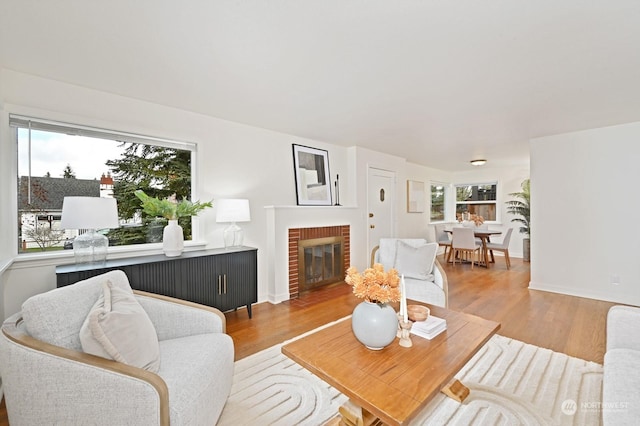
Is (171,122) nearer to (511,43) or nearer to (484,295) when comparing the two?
(511,43)

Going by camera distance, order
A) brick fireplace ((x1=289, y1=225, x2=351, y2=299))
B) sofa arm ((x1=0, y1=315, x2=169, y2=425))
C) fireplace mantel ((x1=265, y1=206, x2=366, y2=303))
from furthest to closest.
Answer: brick fireplace ((x1=289, y1=225, x2=351, y2=299)) < fireplace mantel ((x1=265, y1=206, x2=366, y2=303)) < sofa arm ((x1=0, y1=315, x2=169, y2=425))

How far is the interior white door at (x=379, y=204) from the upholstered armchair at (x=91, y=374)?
4032 mm

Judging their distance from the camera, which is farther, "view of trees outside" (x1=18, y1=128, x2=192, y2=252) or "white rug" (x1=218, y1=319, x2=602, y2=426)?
"view of trees outside" (x1=18, y1=128, x2=192, y2=252)

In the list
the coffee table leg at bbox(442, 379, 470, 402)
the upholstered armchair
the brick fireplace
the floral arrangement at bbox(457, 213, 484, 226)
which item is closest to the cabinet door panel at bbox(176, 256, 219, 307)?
the upholstered armchair

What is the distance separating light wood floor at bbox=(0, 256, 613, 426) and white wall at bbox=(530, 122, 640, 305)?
0.30 meters

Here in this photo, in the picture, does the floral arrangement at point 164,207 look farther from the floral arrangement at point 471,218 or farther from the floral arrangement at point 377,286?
the floral arrangement at point 471,218

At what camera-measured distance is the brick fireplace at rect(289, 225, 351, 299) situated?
3846 mm

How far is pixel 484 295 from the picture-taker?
151 inches

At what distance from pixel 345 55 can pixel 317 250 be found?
9.13ft

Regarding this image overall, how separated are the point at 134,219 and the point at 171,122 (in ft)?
3.57

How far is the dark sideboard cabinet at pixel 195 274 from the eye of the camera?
220 cm

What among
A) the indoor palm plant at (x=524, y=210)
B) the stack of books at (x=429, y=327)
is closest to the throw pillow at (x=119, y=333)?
the stack of books at (x=429, y=327)

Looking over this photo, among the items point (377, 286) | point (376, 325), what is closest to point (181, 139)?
point (377, 286)

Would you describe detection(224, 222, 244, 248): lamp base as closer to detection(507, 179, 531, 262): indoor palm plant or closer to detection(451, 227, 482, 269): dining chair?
detection(451, 227, 482, 269): dining chair
